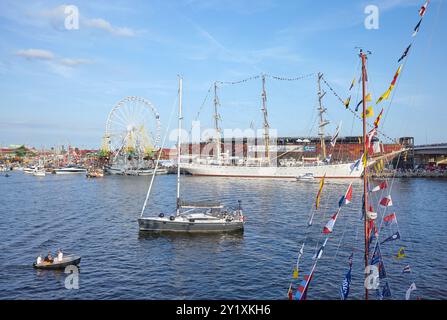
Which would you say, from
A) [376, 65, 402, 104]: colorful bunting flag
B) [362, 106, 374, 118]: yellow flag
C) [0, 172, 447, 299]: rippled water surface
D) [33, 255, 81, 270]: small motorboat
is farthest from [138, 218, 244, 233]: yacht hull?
[376, 65, 402, 104]: colorful bunting flag

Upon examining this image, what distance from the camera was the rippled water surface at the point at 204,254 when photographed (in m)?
23.4

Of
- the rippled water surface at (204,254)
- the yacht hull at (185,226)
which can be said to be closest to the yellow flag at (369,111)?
the rippled water surface at (204,254)

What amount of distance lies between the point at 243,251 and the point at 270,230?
863 cm

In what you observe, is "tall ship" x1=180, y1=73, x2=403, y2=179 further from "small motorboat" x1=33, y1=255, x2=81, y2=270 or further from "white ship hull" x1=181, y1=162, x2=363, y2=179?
"small motorboat" x1=33, y1=255, x2=81, y2=270

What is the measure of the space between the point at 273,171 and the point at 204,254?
92.4 meters

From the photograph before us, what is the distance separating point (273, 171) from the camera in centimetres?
12162

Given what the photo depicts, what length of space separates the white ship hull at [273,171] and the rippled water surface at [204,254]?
57433 millimetres

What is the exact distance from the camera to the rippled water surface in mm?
23359

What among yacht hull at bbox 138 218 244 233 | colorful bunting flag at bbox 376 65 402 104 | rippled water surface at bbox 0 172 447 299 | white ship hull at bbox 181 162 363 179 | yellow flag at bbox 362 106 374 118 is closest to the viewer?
colorful bunting flag at bbox 376 65 402 104

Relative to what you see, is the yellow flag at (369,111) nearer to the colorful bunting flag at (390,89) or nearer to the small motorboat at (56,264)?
the colorful bunting flag at (390,89)

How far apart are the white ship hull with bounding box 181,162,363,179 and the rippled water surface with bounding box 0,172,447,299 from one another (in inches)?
2261

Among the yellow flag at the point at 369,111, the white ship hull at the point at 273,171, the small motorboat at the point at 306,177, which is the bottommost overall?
the small motorboat at the point at 306,177

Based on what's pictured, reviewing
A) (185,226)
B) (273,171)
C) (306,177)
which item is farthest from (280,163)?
(185,226)

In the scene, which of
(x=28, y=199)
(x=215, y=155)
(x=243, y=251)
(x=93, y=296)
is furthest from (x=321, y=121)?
(x=93, y=296)
